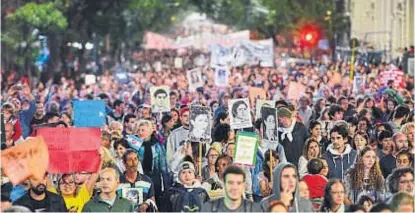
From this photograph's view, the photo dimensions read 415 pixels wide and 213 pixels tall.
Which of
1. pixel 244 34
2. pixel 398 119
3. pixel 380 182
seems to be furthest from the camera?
pixel 244 34

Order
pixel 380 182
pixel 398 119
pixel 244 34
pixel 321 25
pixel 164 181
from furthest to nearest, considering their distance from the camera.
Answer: pixel 244 34, pixel 321 25, pixel 398 119, pixel 164 181, pixel 380 182

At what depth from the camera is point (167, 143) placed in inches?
Result: 381

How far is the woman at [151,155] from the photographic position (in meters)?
8.92

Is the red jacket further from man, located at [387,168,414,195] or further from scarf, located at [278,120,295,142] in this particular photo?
scarf, located at [278,120,295,142]

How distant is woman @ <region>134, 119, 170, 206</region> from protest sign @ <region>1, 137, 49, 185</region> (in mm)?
1411

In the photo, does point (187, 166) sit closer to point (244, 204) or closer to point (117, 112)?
point (244, 204)

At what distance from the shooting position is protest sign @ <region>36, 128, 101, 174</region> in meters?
8.01

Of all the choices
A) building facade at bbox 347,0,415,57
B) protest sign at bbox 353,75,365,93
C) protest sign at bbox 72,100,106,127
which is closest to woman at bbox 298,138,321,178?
protest sign at bbox 72,100,106,127

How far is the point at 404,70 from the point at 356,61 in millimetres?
1721

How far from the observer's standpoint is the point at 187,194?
7902mm

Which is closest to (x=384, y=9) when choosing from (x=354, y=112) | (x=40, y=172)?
(x=354, y=112)

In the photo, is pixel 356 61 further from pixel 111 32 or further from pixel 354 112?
pixel 111 32

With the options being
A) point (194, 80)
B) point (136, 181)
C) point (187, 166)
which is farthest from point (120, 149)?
point (194, 80)

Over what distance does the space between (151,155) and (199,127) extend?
441 mm
